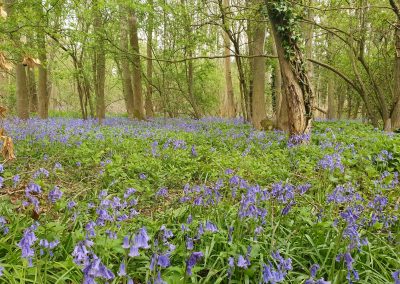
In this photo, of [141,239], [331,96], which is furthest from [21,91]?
[331,96]

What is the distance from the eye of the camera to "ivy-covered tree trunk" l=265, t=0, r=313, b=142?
7.58 m

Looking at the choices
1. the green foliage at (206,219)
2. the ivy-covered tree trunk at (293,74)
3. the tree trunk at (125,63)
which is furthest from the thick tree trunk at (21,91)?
the ivy-covered tree trunk at (293,74)

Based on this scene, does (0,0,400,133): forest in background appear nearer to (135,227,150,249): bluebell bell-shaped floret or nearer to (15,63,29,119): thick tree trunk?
(15,63,29,119): thick tree trunk

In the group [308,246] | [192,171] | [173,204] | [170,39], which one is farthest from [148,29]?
[308,246]

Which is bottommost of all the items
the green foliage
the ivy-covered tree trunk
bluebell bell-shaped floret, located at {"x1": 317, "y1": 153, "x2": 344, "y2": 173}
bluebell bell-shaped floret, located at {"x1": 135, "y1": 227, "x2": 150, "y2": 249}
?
the green foliage

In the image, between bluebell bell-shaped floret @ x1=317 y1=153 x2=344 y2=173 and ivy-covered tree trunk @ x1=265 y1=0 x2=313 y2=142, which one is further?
ivy-covered tree trunk @ x1=265 y1=0 x2=313 y2=142

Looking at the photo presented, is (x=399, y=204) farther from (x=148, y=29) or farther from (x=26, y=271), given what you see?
(x=148, y=29)

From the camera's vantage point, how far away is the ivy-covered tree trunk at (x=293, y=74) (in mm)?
7582

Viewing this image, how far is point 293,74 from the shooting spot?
7.66m

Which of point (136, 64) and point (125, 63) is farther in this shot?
point (125, 63)

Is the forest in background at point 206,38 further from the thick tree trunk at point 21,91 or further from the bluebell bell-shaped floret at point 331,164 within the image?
the bluebell bell-shaped floret at point 331,164

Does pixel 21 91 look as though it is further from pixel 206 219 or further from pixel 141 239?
pixel 141 239

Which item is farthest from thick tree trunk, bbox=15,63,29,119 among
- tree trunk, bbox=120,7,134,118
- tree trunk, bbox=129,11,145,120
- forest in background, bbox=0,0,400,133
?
tree trunk, bbox=129,11,145,120

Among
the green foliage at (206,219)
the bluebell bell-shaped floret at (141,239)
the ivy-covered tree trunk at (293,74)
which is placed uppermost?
the ivy-covered tree trunk at (293,74)
